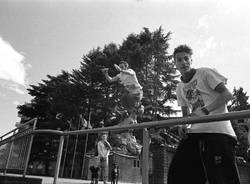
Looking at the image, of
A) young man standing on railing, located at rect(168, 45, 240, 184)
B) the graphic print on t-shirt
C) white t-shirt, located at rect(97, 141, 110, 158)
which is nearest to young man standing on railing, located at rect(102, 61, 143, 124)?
white t-shirt, located at rect(97, 141, 110, 158)

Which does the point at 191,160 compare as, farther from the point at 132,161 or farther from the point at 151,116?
the point at 151,116

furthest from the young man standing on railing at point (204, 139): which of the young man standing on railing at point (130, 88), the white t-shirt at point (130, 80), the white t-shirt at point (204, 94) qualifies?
the white t-shirt at point (130, 80)

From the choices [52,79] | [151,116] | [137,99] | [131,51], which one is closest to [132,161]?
[137,99]

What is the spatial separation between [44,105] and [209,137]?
28.6m

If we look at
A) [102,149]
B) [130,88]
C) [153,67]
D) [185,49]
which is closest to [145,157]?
[185,49]

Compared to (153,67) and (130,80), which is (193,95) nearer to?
(130,80)

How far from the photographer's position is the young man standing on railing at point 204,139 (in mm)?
1734

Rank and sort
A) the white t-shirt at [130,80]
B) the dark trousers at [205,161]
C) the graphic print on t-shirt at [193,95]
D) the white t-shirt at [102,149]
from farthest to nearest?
the white t-shirt at [130,80] < the white t-shirt at [102,149] < the graphic print on t-shirt at [193,95] < the dark trousers at [205,161]

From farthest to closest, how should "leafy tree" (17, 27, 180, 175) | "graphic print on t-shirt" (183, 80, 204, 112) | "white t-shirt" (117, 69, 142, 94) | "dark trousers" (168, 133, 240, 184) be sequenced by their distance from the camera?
1. "leafy tree" (17, 27, 180, 175)
2. "white t-shirt" (117, 69, 142, 94)
3. "graphic print on t-shirt" (183, 80, 204, 112)
4. "dark trousers" (168, 133, 240, 184)

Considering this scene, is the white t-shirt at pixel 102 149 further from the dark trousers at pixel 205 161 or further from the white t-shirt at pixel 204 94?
the dark trousers at pixel 205 161

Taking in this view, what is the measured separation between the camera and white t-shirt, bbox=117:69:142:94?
1108 centimetres

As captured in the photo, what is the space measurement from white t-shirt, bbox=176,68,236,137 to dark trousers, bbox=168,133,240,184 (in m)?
0.05

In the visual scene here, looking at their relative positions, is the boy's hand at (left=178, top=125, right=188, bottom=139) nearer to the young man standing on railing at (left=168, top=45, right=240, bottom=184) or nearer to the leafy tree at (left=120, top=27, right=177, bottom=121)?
the young man standing on railing at (left=168, top=45, right=240, bottom=184)

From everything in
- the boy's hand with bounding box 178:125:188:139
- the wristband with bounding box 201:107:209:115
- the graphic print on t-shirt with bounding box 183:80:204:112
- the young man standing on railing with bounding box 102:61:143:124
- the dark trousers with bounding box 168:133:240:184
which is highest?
the young man standing on railing with bounding box 102:61:143:124
